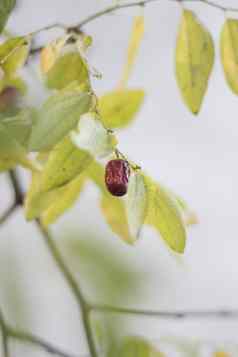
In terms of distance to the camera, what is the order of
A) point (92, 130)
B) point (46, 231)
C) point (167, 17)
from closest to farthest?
point (92, 130), point (46, 231), point (167, 17)

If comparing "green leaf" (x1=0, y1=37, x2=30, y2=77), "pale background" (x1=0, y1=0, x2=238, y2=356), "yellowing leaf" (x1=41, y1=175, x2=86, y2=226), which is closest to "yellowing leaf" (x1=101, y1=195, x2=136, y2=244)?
"yellowing leaf" (x1=41, y1=175, x2=86, y2=226)

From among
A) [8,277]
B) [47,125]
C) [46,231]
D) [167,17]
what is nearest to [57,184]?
[47,125]

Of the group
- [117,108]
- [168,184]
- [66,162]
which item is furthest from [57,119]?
[168,184]

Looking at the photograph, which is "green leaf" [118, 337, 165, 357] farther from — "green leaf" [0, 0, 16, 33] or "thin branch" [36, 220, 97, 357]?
"green leaf" [0, 0, 16, 33]

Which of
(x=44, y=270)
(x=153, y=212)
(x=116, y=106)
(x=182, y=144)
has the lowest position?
(x=153, y=212)

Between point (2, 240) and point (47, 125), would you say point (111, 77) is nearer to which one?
point (2, 240)

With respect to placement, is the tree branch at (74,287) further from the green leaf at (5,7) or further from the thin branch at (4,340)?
the green leaf at (5,7)
